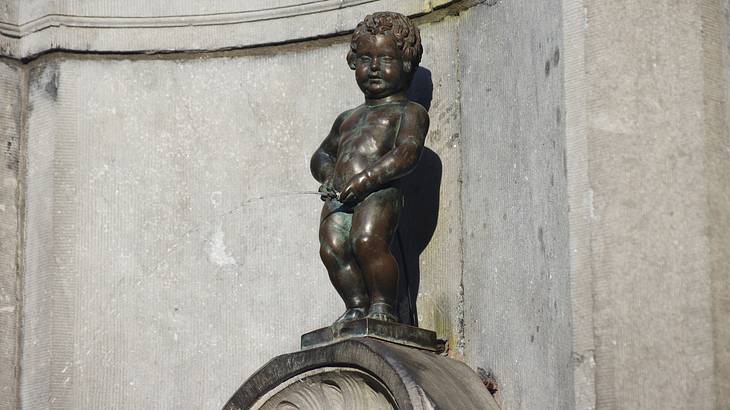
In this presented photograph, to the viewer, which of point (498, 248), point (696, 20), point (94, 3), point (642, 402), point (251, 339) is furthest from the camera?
point (94, 3)

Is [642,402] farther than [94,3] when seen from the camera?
No

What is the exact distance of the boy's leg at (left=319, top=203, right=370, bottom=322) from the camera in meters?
4.70

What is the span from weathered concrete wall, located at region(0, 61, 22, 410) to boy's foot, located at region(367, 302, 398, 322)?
1.37 meters

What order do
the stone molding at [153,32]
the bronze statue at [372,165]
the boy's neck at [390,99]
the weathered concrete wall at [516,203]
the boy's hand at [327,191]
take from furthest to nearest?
the stone molding at [153,32], the boy's neck at [390,99], the boy's hand at [327,191], the bronze statue at [372,165], the weathered concrete wall at [516,203]

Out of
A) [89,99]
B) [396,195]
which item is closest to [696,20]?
[396,195]

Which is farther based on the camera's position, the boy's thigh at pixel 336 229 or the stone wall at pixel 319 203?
the boy's thigh at pixel 336 229

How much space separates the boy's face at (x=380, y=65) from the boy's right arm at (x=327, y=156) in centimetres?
17

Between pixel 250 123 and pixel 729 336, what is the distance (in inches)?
75.9

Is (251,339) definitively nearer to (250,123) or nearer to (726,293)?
(250,123)

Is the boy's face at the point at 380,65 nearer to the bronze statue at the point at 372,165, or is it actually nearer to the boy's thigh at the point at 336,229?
the bronze statue at the point at 372,165

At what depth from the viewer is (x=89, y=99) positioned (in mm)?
5594

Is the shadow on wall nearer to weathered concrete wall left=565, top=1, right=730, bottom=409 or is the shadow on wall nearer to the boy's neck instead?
the boy's neck

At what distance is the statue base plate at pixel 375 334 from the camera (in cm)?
457

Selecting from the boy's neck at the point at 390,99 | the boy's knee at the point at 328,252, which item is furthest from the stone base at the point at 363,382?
the boy's neck at the point at 390,99
